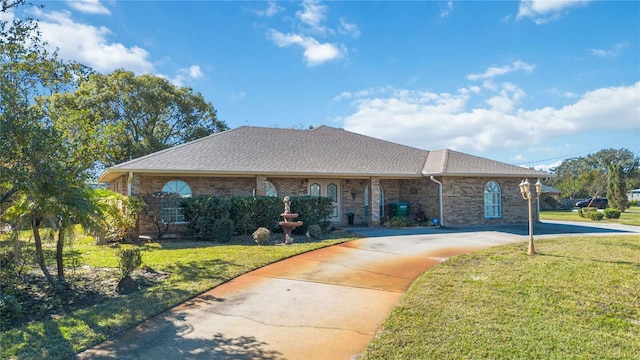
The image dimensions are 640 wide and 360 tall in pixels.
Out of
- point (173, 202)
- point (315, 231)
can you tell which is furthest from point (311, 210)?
point (173, 202)

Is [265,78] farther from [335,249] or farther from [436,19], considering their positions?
[335,249]

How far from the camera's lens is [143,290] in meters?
6.57

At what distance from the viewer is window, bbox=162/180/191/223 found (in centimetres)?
1279

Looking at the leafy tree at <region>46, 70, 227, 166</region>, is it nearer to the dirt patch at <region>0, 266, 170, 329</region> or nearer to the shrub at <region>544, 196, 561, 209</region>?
the dirt patch at <region>0, 266, 170, 329</region>

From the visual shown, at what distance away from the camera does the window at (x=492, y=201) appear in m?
17.5

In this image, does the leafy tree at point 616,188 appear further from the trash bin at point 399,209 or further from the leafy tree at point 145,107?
the leafy tree at point 145,107

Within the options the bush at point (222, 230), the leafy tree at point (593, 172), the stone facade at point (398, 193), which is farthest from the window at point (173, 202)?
the leafy tree at point (593, 172)

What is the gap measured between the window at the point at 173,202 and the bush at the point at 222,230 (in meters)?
1.58

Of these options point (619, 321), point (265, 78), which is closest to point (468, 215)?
point (265, 78)

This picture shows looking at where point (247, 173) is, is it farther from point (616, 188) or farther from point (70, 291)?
point (616, 188)

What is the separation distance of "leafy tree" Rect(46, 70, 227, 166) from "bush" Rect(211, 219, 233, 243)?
15.5 m

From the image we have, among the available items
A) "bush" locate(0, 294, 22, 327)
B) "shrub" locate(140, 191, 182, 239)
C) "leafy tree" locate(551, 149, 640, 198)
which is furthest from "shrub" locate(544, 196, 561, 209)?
"bush" locate(0, 294, 22, 327)

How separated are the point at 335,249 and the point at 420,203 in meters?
8.83

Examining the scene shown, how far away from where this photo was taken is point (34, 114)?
5602mm
